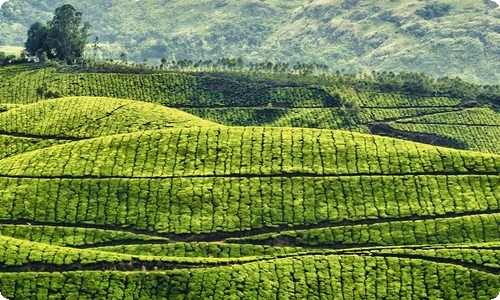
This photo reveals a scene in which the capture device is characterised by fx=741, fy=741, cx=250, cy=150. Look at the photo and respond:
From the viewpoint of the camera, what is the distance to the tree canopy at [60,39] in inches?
5030

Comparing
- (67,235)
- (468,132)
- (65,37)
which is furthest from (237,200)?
(65,37)

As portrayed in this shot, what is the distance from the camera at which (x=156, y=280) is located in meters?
56.7

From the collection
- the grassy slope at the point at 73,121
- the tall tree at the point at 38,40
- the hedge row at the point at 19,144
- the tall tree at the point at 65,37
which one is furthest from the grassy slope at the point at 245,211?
the tall tree at the point at 38,40

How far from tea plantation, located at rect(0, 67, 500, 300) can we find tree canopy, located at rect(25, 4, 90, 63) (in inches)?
1836

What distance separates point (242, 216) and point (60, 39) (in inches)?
2980

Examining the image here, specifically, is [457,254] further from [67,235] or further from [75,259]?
[67,235]

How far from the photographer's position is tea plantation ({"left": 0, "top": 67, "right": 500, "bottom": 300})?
187 feet

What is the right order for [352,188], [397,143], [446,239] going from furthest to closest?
[397,143] < [352,188] < [446,239]

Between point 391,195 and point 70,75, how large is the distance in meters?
64.4

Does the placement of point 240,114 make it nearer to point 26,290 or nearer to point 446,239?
point 446,239

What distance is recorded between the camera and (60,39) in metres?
129

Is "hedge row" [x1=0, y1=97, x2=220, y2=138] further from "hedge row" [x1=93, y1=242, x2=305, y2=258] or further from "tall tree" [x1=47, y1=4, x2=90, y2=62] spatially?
"tall tree" [x1=47, y1=4, x2=90, y2=62]

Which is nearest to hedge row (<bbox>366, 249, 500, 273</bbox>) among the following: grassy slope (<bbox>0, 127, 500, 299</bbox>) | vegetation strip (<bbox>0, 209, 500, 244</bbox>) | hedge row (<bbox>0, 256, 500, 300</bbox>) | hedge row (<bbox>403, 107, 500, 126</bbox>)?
grassy slope (<bbox>0, 127, 500, 299</bbox>)

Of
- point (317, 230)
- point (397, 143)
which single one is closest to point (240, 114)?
point (397, 143)
